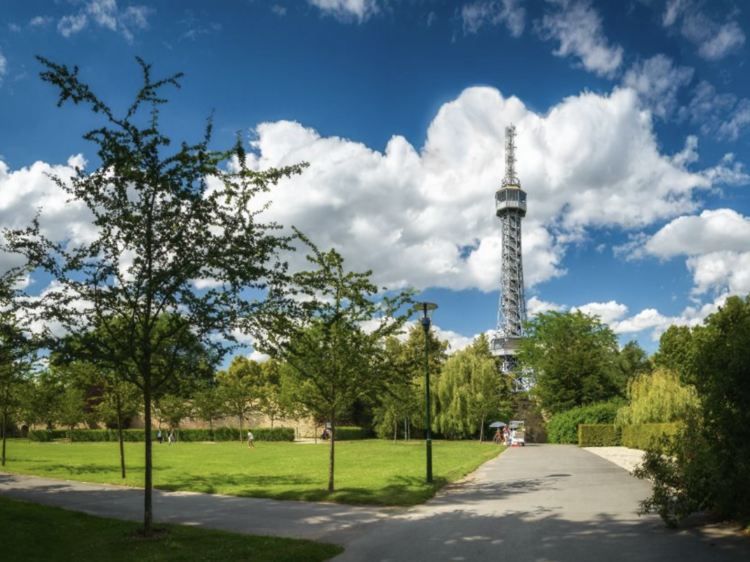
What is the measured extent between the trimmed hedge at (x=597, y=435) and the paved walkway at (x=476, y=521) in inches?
1012

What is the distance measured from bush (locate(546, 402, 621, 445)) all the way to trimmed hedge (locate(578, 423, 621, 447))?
183 centimetres

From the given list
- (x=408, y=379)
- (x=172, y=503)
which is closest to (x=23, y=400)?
(x=172, y=503)

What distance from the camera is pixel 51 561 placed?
339 inches

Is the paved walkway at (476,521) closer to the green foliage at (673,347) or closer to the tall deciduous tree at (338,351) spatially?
the tall deciduous tree at (338,351)

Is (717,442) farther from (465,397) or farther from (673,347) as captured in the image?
(673,347)

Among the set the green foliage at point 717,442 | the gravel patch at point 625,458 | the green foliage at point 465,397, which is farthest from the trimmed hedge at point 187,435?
the green foliage at point 717,442

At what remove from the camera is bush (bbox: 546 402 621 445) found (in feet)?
149

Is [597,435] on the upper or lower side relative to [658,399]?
lower

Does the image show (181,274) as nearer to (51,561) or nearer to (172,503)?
(51,561)

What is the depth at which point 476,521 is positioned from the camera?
11438 mm

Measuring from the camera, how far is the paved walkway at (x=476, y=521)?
883cm

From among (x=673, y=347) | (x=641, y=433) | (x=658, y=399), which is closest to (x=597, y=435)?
(x=641, y=433)

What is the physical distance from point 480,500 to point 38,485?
1390cm

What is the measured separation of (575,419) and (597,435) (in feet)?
17.2
